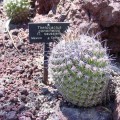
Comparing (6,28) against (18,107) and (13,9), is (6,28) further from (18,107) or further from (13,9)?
(18,107)

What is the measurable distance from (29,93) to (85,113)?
538 mm

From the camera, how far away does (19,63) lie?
11.1ft

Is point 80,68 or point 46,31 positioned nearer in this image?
point 80,68

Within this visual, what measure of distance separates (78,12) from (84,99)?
0.95 meters

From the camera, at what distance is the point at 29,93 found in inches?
118

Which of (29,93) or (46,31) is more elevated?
(46,31)

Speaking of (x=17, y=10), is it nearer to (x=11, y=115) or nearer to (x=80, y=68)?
(x=11, y=115)

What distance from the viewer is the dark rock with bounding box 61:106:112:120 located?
2693 mm

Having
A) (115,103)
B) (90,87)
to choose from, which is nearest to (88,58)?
(90,87)

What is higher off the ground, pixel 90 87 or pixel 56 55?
pixel 56 55

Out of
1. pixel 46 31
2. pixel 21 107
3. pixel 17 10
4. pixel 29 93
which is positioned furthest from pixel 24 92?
pixel 17 10

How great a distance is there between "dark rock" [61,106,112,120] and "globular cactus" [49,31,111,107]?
3.6 inches

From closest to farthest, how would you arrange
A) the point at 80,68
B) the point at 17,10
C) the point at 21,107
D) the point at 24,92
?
1. the point at 80,68
2. the point at 21,107
3. the point at 24,92
4. the point at 17,10

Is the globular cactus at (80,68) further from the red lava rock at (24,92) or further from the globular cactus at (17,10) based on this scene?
the globular cactus at (17,10)
